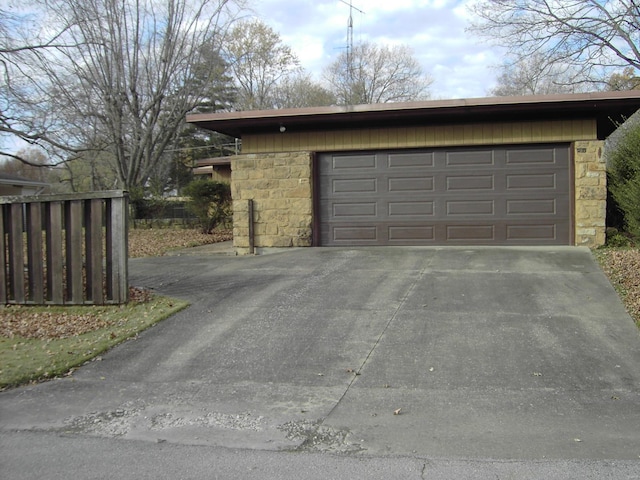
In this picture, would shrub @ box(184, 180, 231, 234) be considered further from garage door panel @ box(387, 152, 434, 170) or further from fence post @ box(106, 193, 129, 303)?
fence post @ box(106, 193, 129, 303)

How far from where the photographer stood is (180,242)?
17438 mm

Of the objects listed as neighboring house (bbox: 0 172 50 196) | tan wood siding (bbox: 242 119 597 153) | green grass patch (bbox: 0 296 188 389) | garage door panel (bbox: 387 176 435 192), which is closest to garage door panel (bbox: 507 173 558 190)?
tan wood siding (bbox: 242 119 597 153)

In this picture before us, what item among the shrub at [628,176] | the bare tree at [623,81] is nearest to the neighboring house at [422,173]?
the shrub at [628,176]

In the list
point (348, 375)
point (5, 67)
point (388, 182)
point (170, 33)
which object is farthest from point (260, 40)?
point (348, 375)

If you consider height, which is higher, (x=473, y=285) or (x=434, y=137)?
(x=434, y=137)

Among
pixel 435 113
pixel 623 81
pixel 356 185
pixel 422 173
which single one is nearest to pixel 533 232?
pixel 422 173

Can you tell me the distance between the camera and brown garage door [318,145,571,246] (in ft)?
40.2

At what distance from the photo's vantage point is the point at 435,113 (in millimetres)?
11766

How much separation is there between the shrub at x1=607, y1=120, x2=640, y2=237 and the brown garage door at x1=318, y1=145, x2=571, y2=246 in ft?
3.75

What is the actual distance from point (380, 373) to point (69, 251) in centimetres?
565

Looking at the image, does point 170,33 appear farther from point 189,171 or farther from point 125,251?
point 189,171

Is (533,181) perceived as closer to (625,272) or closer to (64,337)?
(625,272)

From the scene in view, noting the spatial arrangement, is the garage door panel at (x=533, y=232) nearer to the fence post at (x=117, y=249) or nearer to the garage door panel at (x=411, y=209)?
the garage door panel at (x=411, y=209)

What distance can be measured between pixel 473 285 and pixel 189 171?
4177 centimetres
